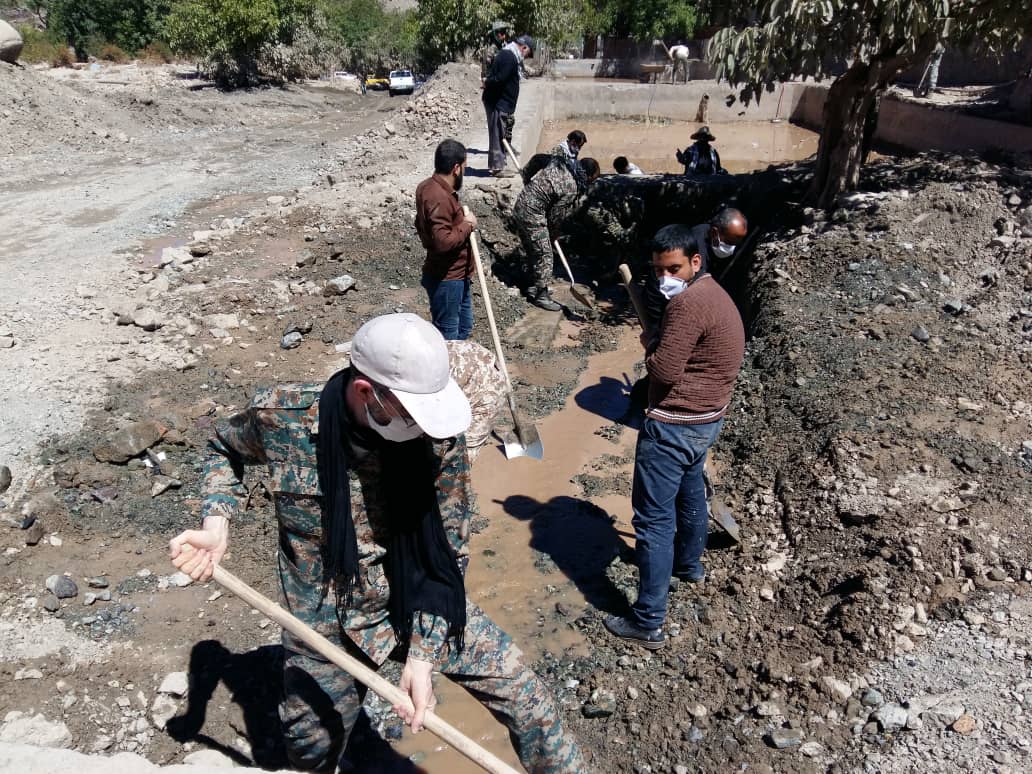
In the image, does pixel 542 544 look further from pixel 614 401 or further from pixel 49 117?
pixel 49 117

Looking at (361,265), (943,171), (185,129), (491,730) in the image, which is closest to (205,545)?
(491,730)

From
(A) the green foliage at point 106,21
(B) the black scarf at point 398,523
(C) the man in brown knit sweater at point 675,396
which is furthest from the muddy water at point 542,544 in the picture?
(A) the green foliage at point 106,21

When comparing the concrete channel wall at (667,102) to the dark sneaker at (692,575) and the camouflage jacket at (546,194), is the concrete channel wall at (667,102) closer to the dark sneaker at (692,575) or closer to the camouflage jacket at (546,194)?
the camouflage jacket at (546,194)

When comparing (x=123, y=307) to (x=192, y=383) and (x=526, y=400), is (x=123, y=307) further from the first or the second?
(x=526, y=400)

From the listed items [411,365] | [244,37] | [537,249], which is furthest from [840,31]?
[244,37]

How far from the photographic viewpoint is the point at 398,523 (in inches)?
82.0

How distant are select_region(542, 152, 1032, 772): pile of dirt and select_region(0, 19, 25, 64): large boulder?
18.6 m

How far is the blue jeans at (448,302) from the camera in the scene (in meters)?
5.50

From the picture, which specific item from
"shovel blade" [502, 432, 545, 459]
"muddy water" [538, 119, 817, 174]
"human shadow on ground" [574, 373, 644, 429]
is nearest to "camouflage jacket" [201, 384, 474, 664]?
"shovel blade" [502, 432, 545, 459]

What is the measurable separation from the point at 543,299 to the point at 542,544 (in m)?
3.90

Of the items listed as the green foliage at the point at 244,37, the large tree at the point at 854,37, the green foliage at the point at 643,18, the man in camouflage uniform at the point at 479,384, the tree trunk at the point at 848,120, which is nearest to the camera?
the man in camouflage uniform at the point at 479,384

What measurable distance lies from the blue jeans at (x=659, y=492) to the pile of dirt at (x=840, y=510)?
0.92ft

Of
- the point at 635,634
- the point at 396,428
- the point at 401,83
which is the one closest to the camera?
the point at 396,428

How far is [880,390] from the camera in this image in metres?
4.86
